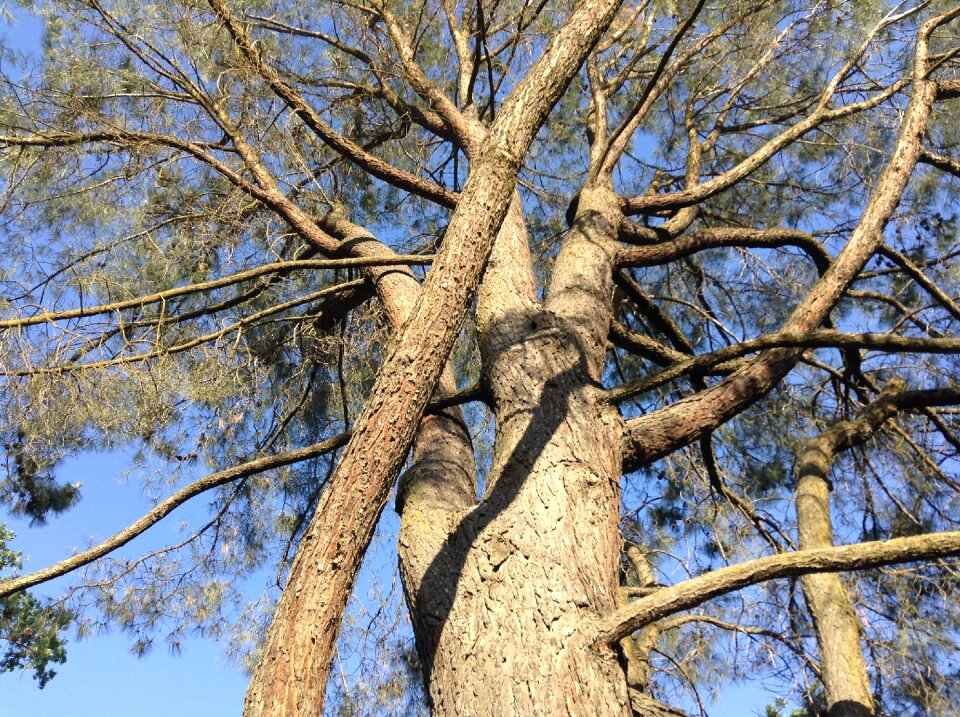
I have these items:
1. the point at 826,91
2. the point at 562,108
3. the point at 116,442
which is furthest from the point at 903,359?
the point at 116,442

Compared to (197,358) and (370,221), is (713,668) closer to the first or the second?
(197,358)

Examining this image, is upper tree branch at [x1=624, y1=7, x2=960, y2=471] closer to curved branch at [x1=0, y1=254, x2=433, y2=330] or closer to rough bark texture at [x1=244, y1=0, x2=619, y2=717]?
rough bark texture at [x1=244, y1=0, x2=619, y2=717]

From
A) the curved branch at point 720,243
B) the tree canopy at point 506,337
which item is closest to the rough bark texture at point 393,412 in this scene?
the tree canopy at point 506,337

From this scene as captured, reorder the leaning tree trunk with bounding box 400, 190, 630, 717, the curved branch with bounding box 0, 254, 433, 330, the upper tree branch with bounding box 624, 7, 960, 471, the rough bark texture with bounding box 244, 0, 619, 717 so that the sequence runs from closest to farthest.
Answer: the rough bark texture with bounding box 244, 0, 619, 717
the leaning tree trunk with bounding box 400, 190, 630, 717
the upper tree branch with bounding box 624, 7, 960, 471
the curved branch with bounding box 0, 254, 433, 330

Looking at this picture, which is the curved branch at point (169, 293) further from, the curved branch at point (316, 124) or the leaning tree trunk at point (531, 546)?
the curved branch at point (316, 124)

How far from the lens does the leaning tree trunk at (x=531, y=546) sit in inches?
56.3

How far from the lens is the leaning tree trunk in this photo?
1430mm

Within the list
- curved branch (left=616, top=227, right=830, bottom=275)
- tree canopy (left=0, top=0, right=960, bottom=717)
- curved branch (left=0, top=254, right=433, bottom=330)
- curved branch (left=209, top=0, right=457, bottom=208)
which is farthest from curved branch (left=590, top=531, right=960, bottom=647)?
curved branch (left=209, top=0, right=457, bottom=208)

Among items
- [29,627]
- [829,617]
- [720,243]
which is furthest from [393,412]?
[29,627]

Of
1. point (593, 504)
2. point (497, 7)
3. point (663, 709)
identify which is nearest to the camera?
point (663, 709)

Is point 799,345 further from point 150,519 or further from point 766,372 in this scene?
point 150,519

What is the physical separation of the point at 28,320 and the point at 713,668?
2781 mm

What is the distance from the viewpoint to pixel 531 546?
1.63 meters

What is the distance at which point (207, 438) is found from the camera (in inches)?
125
